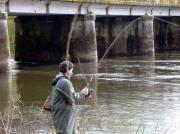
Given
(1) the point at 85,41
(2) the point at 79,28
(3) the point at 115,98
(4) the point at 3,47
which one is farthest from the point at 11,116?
(2) the point at 79,28

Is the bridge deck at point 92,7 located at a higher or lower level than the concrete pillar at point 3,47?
higher

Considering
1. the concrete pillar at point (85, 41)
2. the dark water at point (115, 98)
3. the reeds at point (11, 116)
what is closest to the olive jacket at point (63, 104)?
the dark water at point (115, 98)

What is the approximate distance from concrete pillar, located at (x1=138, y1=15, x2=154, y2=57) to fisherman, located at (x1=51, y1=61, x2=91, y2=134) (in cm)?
4300

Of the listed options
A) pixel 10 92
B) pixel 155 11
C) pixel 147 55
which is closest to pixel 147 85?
pixel 10 92

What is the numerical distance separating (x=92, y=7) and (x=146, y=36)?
1079 cm

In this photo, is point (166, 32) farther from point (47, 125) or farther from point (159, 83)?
point (47, 125)

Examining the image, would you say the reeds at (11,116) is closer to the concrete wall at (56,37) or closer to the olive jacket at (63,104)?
the olive jacket at (63,104)

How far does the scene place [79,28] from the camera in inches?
1688

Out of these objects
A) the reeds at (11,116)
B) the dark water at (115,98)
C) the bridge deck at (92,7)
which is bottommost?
the dark water at (115,98)

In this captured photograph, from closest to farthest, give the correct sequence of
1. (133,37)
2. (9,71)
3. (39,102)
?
(39,102)
(9,71)
(133,37)

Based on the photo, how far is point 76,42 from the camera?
1665 inches

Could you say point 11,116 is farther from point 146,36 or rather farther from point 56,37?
point 146,36

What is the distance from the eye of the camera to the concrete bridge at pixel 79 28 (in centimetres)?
3766

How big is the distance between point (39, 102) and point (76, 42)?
65.1ft
